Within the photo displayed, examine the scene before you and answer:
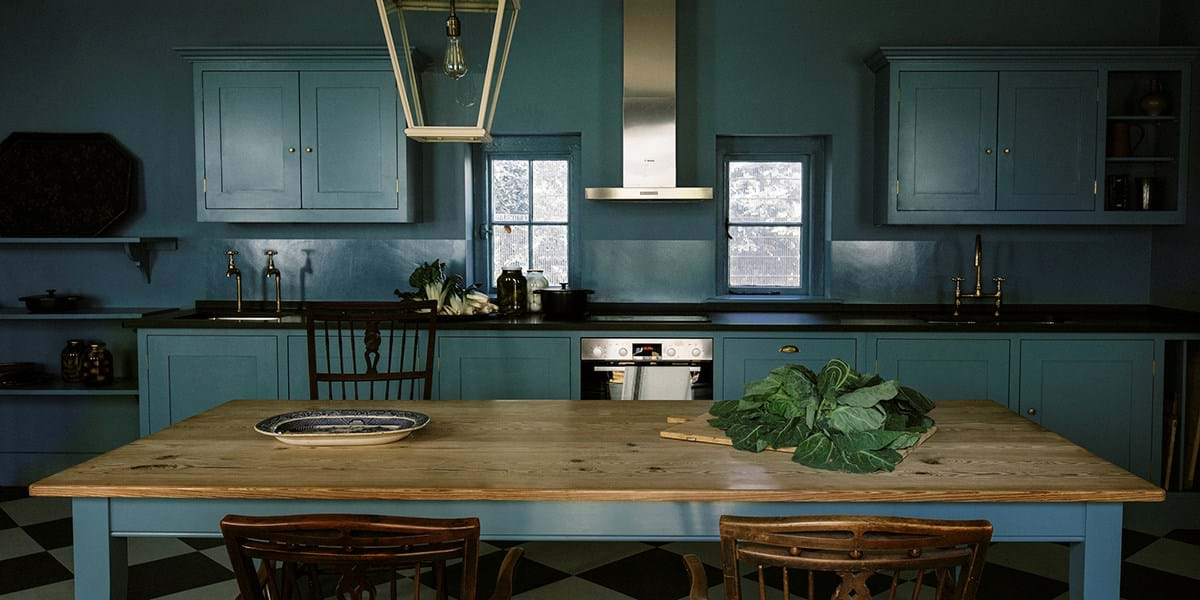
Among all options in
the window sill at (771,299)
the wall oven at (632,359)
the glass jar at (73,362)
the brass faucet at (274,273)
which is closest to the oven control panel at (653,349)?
the wall oven at (632,359)

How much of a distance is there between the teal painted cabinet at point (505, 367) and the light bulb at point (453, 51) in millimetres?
2458

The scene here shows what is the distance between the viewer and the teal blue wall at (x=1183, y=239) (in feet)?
15.1

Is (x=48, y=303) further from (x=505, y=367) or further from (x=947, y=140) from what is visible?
(x=947, y=140)

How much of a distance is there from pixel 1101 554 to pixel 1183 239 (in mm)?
3383

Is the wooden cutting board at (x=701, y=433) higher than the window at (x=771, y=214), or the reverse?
the window at (x=771, y=214)

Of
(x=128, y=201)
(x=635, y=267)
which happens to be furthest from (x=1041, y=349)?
(x=128, y=201)

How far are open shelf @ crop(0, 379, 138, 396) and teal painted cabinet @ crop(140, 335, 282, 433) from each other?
272 mm

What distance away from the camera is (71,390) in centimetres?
467

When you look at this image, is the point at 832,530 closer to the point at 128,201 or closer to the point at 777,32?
the point at 777,32

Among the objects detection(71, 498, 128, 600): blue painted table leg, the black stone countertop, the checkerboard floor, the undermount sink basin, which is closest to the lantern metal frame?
detection(71, 498, 128, 600): blue painted table leg

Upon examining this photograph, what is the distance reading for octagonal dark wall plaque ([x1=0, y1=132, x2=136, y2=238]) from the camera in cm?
498

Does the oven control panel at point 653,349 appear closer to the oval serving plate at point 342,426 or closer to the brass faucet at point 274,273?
the brass faucet at point 274,273

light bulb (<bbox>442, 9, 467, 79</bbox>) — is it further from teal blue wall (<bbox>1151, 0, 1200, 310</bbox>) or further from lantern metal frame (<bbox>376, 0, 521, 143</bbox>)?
teal blue wall (<bbox>1151, 0, 1200, 310</bbox>)

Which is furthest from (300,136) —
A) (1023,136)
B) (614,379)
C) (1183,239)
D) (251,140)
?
(1183,239)
